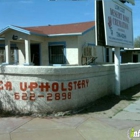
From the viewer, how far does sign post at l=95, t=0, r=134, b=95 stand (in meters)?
8.41

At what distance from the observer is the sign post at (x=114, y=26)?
8.41 m

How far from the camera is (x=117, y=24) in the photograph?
368 inches

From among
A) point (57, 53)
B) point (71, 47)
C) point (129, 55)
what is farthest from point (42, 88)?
point (129, 55)

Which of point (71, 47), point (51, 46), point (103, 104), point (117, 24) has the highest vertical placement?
point (117, 24)

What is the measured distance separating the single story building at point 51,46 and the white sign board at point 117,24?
13.7 ft

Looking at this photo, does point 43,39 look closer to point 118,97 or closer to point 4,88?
point 118,97

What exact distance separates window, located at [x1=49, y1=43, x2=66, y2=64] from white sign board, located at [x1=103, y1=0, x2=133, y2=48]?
18.6 feet

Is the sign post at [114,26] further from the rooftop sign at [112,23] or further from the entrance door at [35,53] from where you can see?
the entrance door at [35,53]

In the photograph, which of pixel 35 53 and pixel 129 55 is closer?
pixel 35 53

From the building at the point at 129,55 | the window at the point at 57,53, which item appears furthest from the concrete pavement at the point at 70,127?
the building at the point at 129,55

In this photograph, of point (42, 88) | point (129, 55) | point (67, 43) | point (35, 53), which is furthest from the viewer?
point (129, 55)

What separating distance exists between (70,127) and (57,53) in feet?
35.0

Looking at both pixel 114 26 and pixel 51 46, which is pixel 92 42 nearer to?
pixel 51 46

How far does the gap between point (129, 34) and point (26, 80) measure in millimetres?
6220
